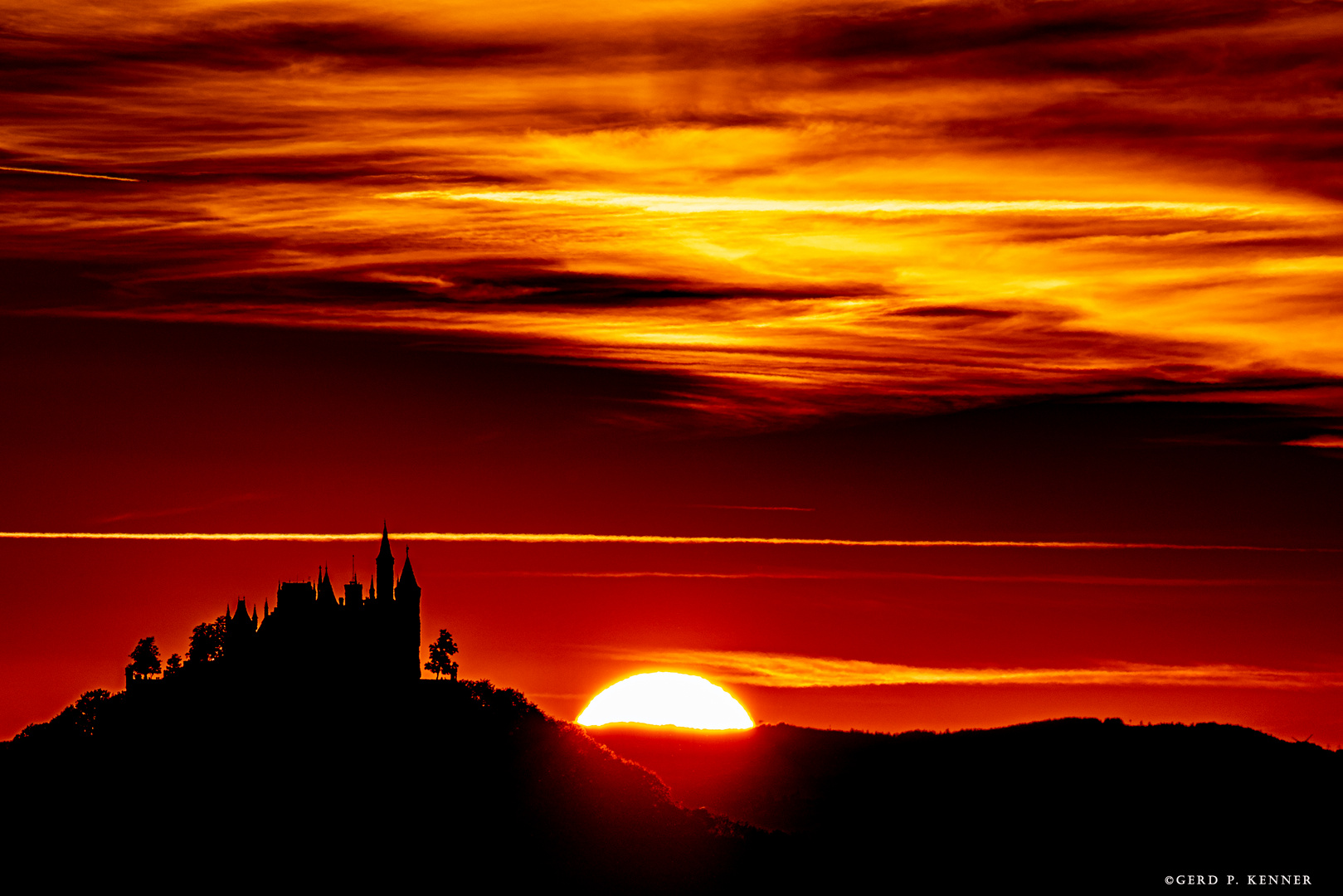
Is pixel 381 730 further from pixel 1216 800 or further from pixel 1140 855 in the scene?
pixel 1216 800

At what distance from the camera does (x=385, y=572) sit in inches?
6097

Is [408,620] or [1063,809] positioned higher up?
[408,620]

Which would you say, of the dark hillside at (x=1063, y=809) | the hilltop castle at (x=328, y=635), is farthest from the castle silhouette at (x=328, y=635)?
the dark hillside at (x=1063, y=809)

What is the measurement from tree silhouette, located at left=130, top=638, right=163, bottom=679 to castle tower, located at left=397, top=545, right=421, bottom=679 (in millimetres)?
23306

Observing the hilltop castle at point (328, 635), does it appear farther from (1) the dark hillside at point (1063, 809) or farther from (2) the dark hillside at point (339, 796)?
(1) the dark hillside at point (1063, 809)

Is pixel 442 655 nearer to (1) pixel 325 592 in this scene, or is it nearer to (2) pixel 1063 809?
(1) pixel 325 592

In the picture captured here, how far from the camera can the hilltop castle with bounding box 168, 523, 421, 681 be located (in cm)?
13825

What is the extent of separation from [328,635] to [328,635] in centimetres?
8

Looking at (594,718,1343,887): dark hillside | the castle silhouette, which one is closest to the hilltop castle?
the castle silhouette

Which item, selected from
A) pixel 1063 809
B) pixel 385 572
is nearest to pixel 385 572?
pixel 385 572

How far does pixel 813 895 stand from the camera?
12519 centimetres

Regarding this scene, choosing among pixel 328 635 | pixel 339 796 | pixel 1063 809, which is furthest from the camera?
pixel 1063 809

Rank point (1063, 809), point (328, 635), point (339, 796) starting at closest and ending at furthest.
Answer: point (339, 796)
point (328, 635)
point (1063, 809)

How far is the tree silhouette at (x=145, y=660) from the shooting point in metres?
144
